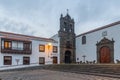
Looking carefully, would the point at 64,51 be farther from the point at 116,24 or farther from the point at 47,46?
the point at 116,24

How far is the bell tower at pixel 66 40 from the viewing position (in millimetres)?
32156

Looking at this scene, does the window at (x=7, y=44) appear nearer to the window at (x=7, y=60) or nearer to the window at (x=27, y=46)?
the window at (x=7, y=60)

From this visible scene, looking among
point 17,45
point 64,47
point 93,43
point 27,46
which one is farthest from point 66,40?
point 17,45

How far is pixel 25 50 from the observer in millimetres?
28438

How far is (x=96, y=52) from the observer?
27406 millimetres

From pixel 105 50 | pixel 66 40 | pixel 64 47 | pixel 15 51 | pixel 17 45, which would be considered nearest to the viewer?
pixel 105 50

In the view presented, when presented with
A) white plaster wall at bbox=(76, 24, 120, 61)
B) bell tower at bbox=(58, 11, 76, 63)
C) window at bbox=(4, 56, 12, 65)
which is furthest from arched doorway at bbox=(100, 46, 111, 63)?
window at bbox=(4, 56, 12, 65)

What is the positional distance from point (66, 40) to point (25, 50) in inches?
301

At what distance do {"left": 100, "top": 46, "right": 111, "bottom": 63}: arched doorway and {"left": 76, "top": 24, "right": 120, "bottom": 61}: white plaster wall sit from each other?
1108mm

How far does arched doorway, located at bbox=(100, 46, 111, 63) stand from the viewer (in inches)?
1011

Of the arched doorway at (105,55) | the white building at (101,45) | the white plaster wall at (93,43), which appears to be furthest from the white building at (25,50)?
the arched doorway at (105,55)

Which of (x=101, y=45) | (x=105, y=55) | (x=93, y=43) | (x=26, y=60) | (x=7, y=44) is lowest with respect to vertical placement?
(x=26, y=60)

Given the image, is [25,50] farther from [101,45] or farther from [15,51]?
[101,45]

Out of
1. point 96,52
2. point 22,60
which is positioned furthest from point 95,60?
point 22,60
